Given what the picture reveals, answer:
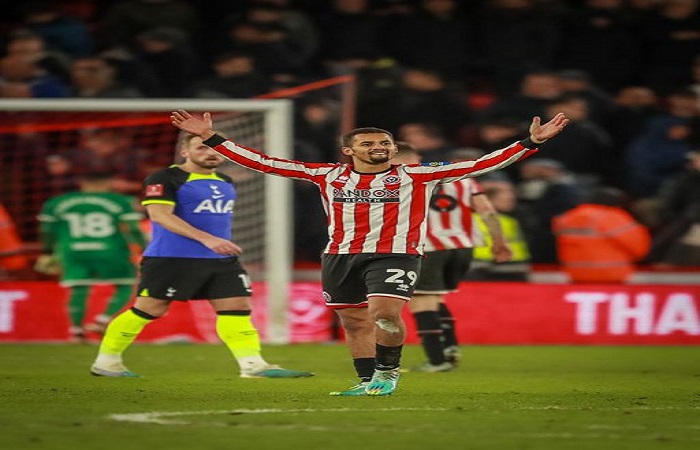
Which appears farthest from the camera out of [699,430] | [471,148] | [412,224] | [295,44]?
[295,44]

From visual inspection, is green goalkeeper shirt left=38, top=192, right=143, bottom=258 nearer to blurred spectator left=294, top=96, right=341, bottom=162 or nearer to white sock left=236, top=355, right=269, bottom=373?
blurred spectator left=294, top=96, right=341, bottom=162

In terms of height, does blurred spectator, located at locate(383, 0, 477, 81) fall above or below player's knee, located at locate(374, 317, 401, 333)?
above

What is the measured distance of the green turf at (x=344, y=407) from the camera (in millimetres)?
6074

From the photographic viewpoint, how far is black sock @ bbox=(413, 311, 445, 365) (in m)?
10.1

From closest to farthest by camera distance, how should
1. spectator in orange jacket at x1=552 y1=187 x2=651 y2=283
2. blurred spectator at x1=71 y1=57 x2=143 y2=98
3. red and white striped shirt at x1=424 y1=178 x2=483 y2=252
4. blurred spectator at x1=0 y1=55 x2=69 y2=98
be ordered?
red and white striped shirt at x1=424 y1=178 x2=483 y2=252 < spectator in orange jacket at x1=552 y1=187 x2=651 y2=283 < blurred spectator at x1=71 y1=57 x2=143 y2=98 < blurred spectator at x1=0 y1=55 x2=69 y2=98

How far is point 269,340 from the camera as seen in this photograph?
12.9m

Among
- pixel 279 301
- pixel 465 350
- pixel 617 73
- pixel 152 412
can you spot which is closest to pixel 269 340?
pixel 279 301

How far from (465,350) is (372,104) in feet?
9.45

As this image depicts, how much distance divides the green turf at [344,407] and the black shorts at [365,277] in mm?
521

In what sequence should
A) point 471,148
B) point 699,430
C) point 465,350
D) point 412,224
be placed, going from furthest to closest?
point 471,148, point 465,350, point 412,224, point 699,430

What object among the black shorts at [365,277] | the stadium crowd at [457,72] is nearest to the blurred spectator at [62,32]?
the stadium crowd at [457,72]

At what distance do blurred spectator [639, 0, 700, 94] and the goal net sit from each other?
4047mm

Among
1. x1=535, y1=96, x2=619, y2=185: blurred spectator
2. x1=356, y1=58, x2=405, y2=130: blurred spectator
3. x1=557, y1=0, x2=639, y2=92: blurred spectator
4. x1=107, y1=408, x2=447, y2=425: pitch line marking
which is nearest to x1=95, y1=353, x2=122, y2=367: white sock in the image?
x1=107, y1=408, x2=447, y2=425: pitch line marking

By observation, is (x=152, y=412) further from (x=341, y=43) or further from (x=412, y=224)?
(x=341, y=43)
